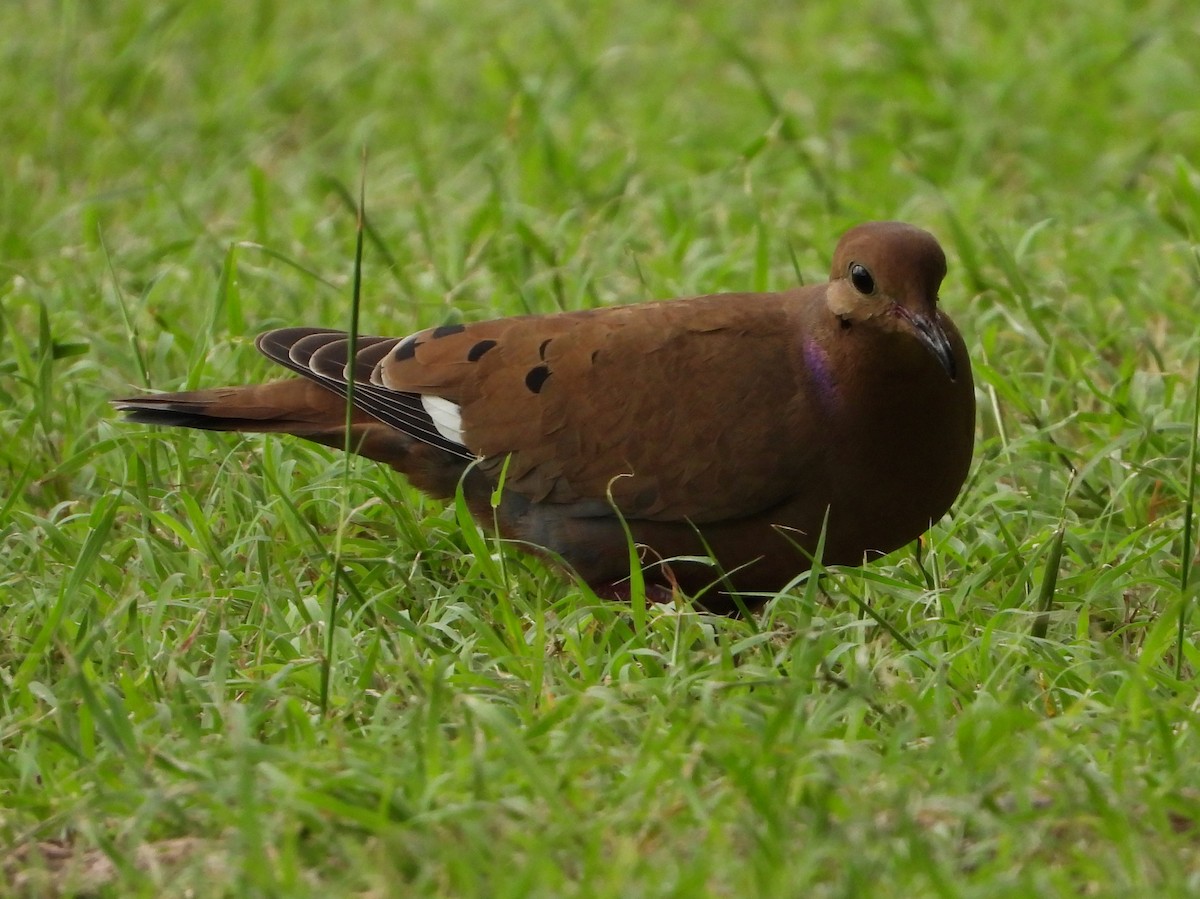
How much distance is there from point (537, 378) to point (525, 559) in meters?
0.38

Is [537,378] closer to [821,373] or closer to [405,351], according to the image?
[405,351]

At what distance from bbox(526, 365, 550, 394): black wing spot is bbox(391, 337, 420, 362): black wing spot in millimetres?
340

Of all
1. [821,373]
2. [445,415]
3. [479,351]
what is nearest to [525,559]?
[445,415]

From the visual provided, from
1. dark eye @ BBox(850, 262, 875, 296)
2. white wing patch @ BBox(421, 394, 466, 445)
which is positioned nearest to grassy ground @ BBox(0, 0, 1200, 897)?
white wing patch @ BBox(421, 394, 466, 445)

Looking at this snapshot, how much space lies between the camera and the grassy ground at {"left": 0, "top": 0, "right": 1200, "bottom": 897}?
2.81 meters

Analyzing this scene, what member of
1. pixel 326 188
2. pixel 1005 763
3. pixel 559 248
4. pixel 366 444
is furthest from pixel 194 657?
pixel 326 188

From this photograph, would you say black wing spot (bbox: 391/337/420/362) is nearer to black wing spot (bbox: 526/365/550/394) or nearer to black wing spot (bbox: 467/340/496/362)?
black wing spot (bbox: 467/340/496/362)

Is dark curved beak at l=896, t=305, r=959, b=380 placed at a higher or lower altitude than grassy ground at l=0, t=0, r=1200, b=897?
higher

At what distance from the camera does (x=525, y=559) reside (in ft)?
13.4

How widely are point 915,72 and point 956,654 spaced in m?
3.72

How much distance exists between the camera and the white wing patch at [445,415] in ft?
13.2

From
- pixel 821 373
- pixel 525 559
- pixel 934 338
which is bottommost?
pixel 525 559

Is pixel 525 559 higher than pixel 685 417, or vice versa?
pixel 685 417

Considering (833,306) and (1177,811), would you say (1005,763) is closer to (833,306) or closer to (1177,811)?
(1177,811)
